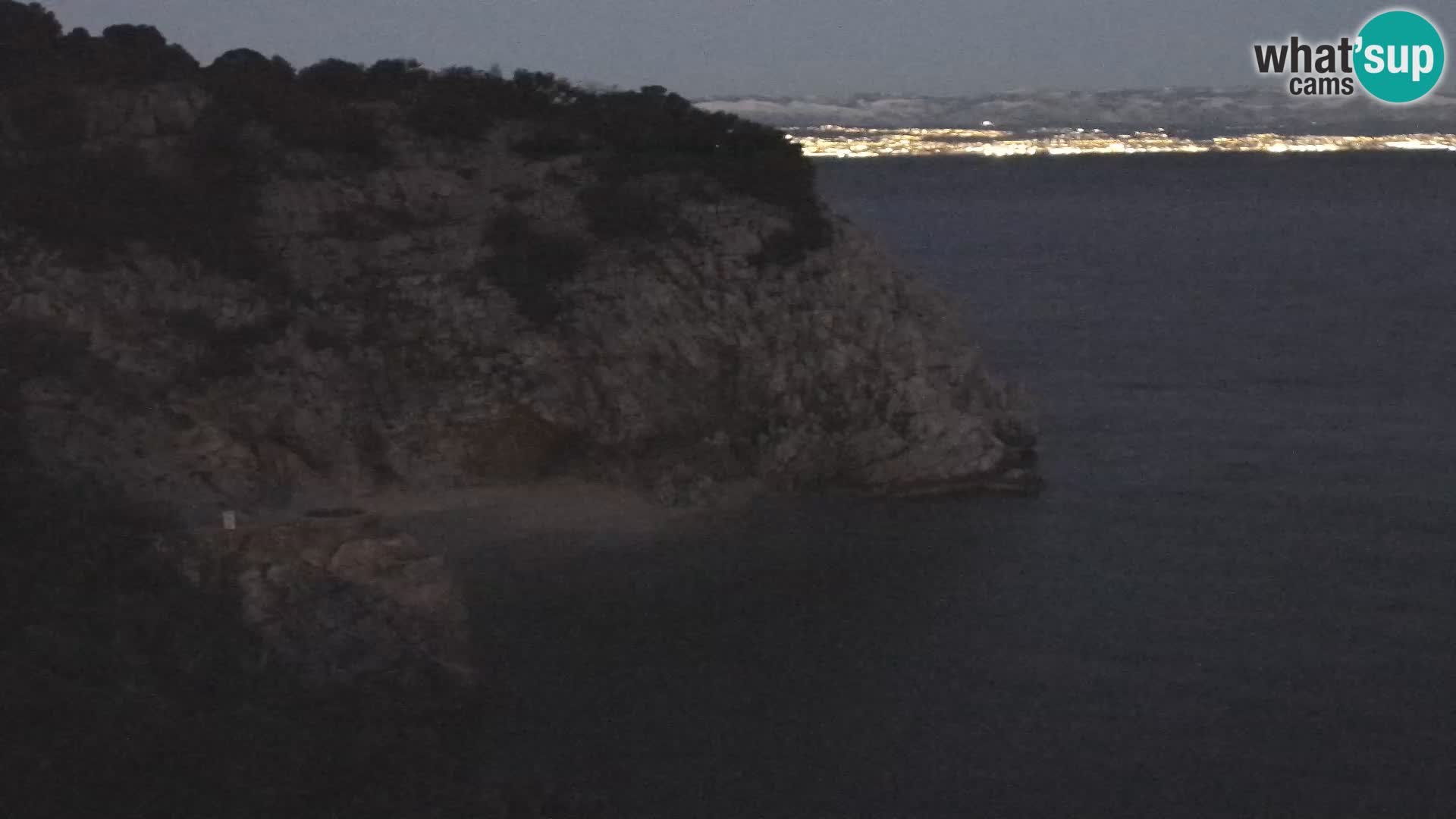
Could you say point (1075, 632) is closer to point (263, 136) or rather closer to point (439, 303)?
point (439, 303)

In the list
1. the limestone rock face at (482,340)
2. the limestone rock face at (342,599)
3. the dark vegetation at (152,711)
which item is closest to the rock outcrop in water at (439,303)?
the limestone rock face at (482,340)

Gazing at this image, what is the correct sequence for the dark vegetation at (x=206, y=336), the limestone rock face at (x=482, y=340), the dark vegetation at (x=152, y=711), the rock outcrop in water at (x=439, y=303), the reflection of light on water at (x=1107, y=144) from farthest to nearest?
the reflection of light on water at (x=1107, y=144)
the rock outcrop in water at (x=439, y=303)
the limestone rock face at (x=482, y=340)
the dark vegetation at (x=206, y=336)
the dark vegetation at (x=152, y=711)

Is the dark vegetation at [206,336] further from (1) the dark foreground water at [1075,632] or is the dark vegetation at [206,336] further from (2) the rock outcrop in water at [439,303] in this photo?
(1) the dark foreground water at [1075,632]

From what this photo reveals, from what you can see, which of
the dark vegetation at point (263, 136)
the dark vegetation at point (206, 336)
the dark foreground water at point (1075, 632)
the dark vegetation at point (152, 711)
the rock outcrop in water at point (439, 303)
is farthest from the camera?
the dark vegetation at point (263, 136)

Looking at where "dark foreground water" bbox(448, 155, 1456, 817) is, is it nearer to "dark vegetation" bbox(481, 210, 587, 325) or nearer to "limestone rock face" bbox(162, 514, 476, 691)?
"limestone rock face" bbox(162, 514, 476, 691)

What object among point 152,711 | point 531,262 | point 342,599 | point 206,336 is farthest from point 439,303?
point 152,711
